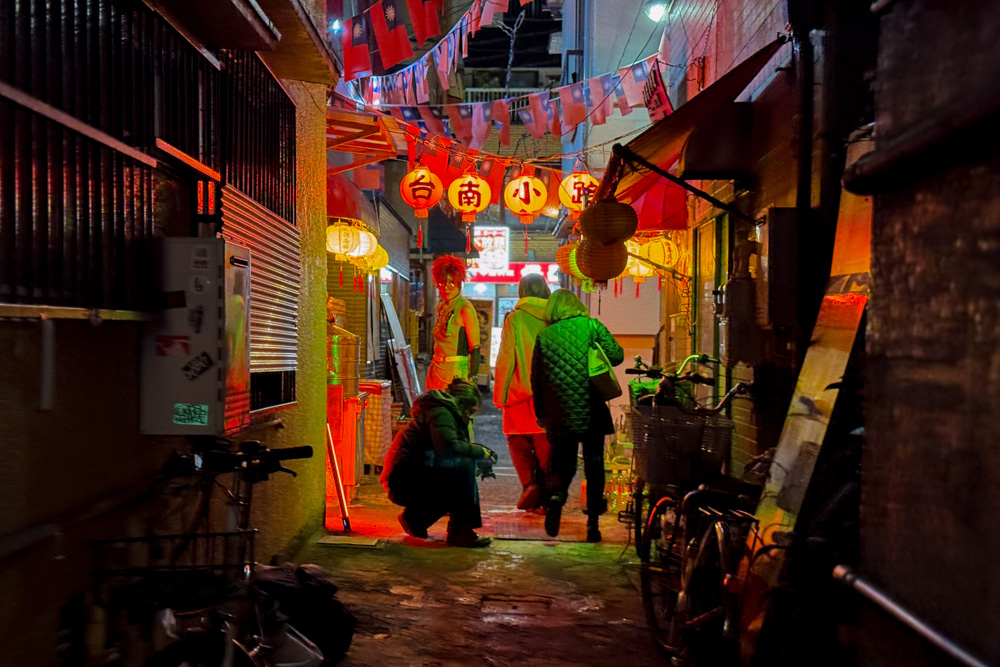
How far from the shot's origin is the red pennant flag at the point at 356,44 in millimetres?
9234

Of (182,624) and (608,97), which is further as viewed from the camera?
(608,97)

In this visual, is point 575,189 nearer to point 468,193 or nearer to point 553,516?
point 468,193

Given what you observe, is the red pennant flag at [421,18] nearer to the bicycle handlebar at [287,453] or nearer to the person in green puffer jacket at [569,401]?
the person in green puffer jacket at [569,401]

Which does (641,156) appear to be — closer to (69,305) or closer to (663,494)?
(663,494)

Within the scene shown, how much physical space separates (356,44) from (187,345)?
6.76m

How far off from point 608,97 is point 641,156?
4.20 metres

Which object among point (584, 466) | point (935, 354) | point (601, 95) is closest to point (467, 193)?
point (601, 95)

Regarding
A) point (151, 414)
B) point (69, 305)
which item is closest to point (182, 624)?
point (151, 414)

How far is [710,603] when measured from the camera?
454 centimetres

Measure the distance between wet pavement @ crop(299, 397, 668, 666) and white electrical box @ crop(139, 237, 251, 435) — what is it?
6.73 ft

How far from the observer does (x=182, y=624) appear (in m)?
3.24

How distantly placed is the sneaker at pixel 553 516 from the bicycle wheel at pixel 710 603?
3.20 metres

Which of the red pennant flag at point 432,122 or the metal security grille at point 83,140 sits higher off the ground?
the red pennant flag at point 432,122

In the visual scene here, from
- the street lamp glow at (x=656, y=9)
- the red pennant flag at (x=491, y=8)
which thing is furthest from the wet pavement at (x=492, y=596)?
the street lamp glow at (x=656, y=9)
